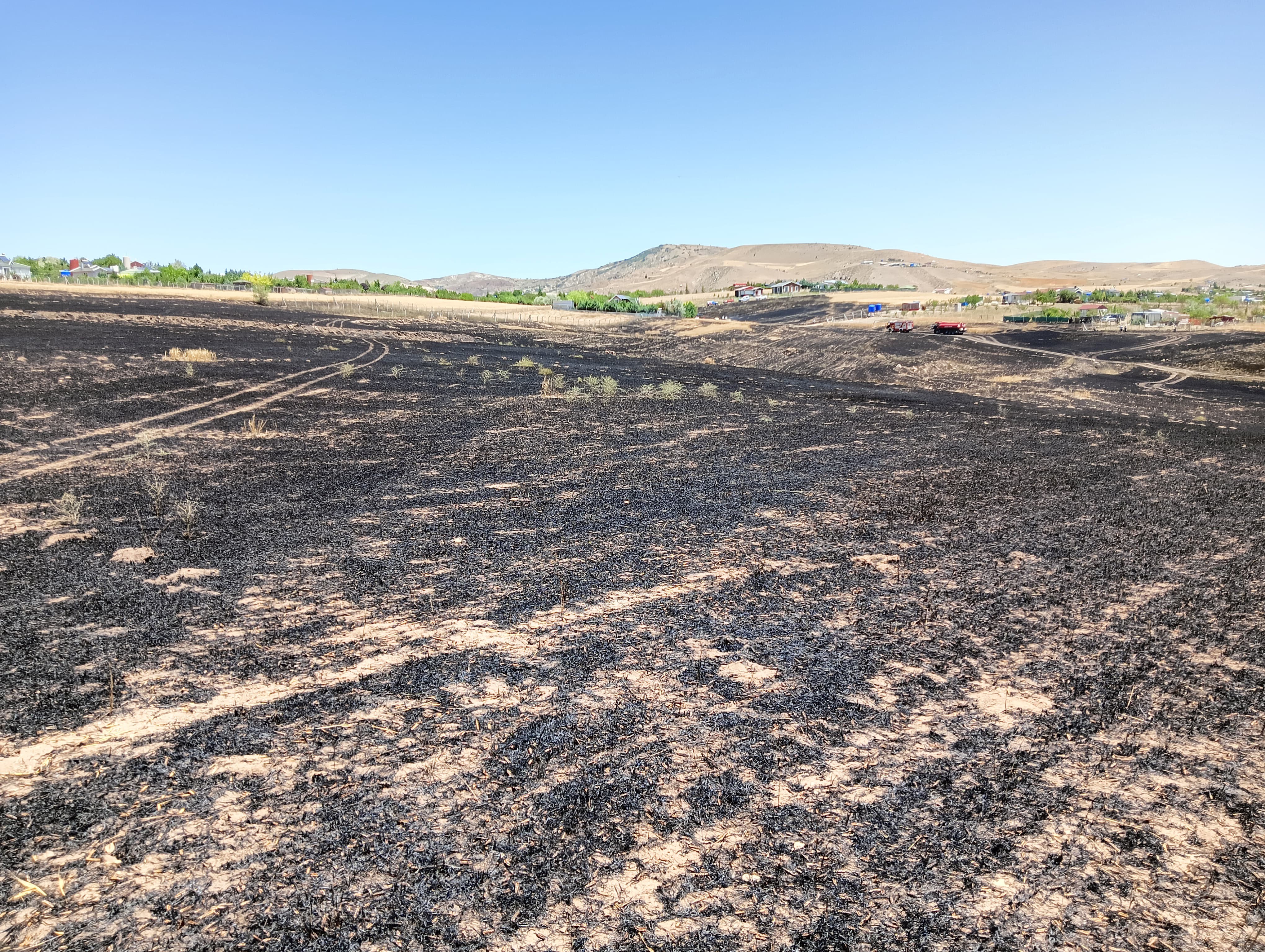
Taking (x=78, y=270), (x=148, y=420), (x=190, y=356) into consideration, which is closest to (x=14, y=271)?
(x=78, y=270)

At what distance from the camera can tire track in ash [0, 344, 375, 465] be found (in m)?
12.6

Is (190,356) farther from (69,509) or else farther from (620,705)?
(620,705)

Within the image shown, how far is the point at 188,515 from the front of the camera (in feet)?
31.2

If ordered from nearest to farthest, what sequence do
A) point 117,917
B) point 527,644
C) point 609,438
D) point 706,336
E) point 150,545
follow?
point 117,917 → point 527,644 → point 150,545 → point 609,438 → point 706,336

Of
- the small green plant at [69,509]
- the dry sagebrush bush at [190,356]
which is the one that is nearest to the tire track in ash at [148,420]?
the small green plant at [69,509]

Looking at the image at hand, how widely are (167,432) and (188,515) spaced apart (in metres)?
7.14

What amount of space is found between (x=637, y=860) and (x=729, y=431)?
1509 cm

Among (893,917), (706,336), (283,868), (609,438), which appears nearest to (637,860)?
(893,917)

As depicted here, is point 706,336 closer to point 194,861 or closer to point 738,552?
point 738,552

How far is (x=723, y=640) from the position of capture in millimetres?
6562

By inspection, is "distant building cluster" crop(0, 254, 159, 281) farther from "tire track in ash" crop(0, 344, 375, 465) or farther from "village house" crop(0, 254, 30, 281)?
"tire track in ash" crop(0, 344, 375, 465)

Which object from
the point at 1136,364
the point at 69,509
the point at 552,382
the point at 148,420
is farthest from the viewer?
the point at 1136,364

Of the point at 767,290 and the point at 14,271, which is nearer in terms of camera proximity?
the point at 14,271

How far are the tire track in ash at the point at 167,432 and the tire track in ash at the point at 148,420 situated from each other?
0.68 m
